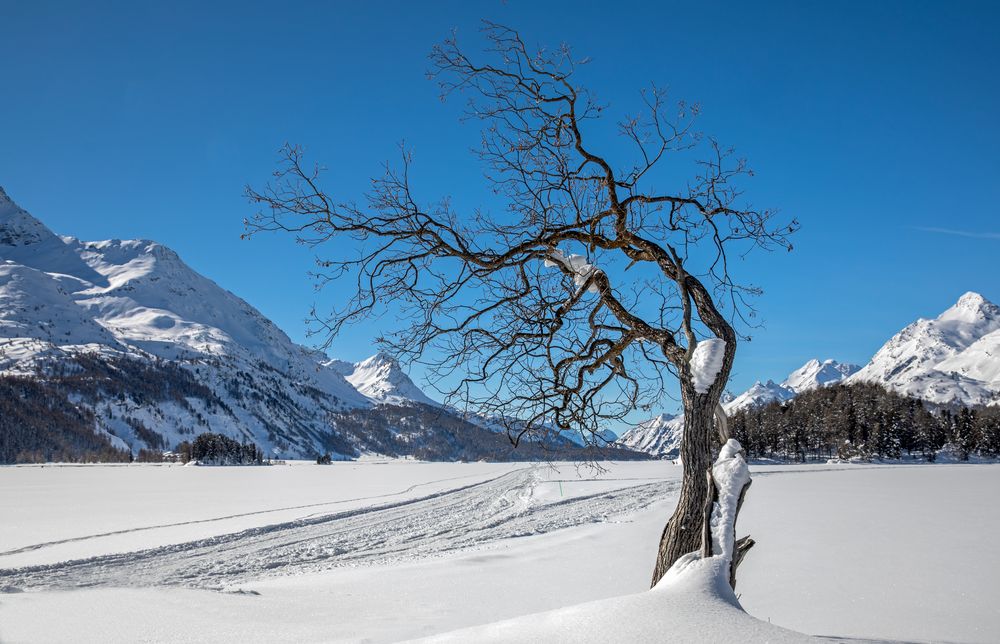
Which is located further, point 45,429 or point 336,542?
point 45,429

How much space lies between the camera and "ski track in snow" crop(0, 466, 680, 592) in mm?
9109

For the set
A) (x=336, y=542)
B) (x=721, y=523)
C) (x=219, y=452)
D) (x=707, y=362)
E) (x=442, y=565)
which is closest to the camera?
(x=721, y=523)

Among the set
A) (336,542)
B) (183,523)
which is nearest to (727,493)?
(336,542)

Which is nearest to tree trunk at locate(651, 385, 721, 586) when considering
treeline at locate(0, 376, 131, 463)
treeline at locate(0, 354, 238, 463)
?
treeline at locate(0, 354, 238, 463)

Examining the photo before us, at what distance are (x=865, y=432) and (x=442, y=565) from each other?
7677cm

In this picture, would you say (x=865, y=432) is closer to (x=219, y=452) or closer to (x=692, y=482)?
(x=219, y=452)

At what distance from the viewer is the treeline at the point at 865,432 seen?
2847 inches

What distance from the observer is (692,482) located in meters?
4.63

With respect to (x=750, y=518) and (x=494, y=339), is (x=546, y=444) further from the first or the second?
(x=750, y=518)

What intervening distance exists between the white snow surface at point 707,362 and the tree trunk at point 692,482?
10 cm

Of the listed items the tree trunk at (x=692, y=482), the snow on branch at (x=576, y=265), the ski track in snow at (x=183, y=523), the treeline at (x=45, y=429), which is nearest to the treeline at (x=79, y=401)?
the treeline at (x=45, y=429)

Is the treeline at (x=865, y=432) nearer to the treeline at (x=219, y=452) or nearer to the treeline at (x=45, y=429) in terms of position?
the treeline at (x=219, y=452)

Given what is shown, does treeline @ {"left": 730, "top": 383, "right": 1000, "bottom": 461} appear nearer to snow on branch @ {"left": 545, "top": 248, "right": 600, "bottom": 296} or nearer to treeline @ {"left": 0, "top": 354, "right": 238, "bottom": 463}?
snow on branch @ {"left": 545, "top": 248, "right": 600, "bottom": 296}

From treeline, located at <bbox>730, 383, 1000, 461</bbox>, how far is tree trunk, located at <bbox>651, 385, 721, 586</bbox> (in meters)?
70.2
